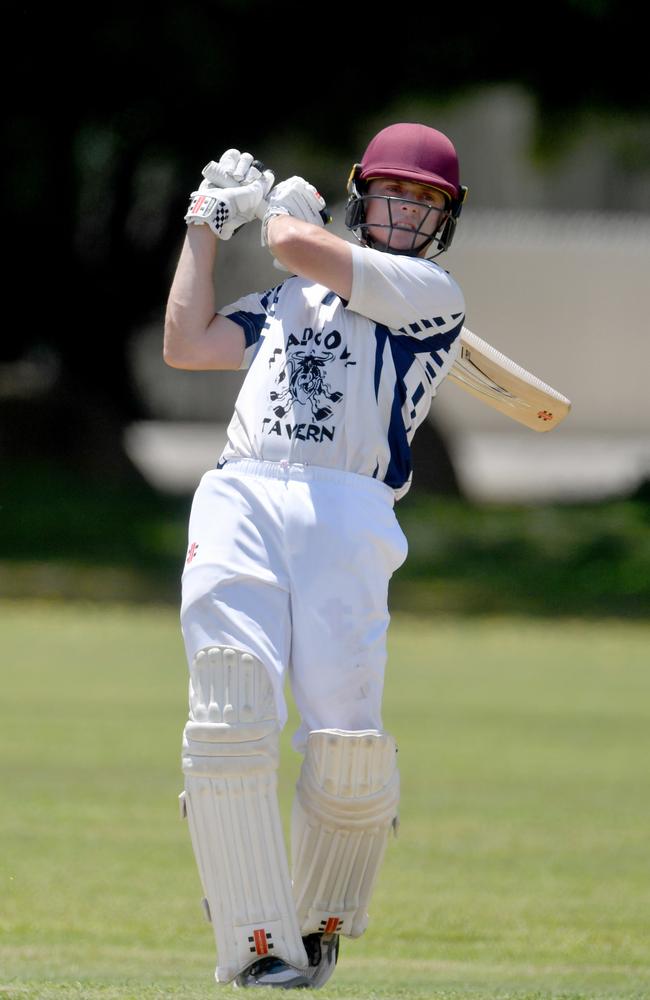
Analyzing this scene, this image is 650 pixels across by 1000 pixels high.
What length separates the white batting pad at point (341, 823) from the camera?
3.87 metres

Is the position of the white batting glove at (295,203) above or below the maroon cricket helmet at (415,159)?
below

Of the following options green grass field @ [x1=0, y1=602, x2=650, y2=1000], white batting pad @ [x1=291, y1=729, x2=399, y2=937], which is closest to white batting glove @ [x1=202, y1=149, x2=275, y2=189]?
white batting pad @ [x1=291, y1=729, x2=399, y2=937]

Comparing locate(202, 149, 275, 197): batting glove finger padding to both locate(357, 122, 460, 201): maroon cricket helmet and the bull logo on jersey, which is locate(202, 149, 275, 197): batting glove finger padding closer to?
locate(357, 122, 460, 201): maroon cricket helmet

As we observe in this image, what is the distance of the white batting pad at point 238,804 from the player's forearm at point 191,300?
2.30 ft

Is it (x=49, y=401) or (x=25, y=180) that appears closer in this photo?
(x=25, y=180)

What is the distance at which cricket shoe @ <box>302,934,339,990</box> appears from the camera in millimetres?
3992

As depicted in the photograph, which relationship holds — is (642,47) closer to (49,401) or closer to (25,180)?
(25,180)

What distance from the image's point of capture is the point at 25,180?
18031 millimetres

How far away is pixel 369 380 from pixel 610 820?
12.3ft

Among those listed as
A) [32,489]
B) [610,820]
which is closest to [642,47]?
[32,489]

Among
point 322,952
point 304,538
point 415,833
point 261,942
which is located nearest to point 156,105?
point 415,833

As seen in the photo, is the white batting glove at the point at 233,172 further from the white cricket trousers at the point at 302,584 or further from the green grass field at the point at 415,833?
the green grass field at the point at 415,833

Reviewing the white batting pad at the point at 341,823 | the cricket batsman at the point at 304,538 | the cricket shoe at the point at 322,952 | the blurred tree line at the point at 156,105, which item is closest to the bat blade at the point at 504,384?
the cricket batsman at the point at 304,538

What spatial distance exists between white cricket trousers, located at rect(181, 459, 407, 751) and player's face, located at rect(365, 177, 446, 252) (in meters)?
0.58
